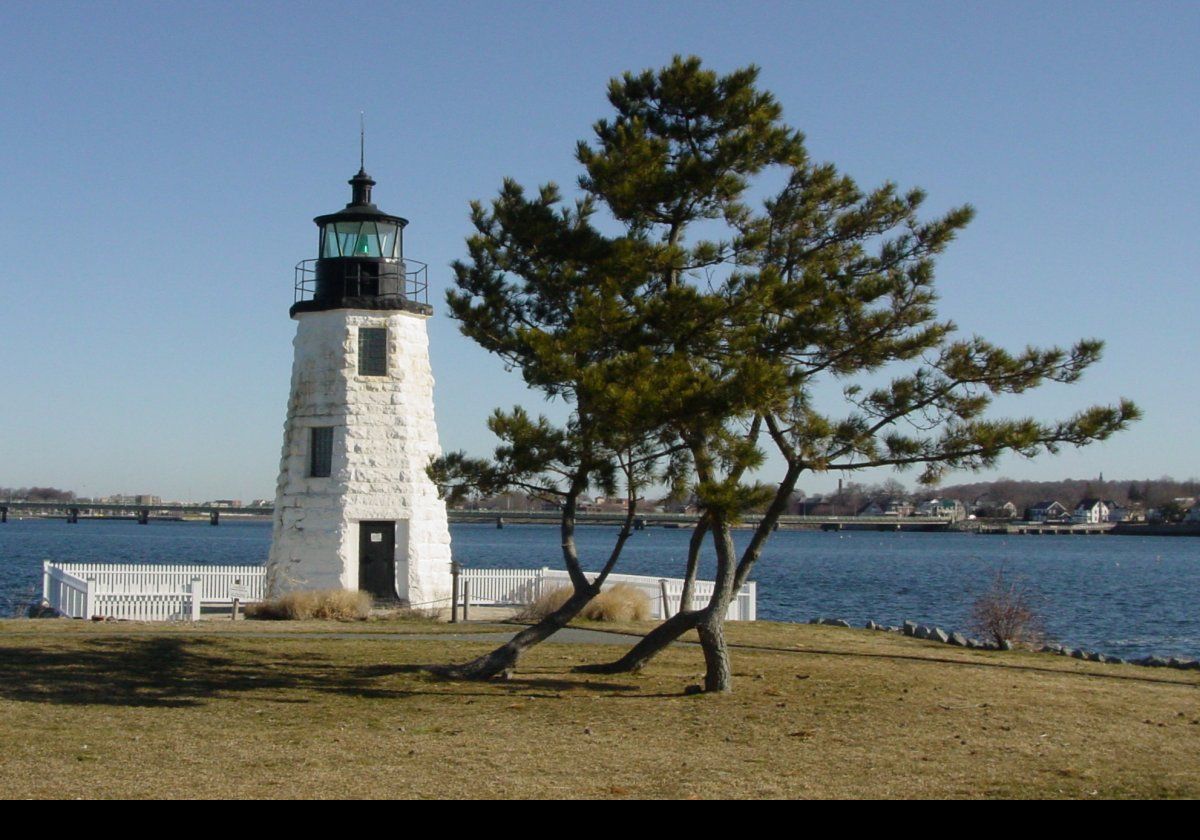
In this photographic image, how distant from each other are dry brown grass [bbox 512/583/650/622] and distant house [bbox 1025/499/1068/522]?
15340cm

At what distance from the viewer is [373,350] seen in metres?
23.3

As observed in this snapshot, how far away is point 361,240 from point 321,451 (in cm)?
408

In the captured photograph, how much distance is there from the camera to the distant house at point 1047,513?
16488 centimetres

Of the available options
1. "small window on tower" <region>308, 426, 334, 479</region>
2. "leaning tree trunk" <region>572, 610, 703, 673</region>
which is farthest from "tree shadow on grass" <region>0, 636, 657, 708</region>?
"small window on tower" <region>308, 426, 334, 479</region>

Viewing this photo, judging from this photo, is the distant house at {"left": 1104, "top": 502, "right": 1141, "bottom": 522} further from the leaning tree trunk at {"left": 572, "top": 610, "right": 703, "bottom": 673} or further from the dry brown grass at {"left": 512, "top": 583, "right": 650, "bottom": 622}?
the leaning tree trunk at {"left": 572, "top": 610, "right": 703, "bottom": 673}

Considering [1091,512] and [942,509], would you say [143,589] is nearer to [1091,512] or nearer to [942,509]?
[942,509]

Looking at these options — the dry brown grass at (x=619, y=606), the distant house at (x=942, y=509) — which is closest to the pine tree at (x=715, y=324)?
the dry brown grass at (x=619, y=606)

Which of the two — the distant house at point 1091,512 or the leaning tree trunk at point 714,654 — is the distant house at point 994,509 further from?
the leaning tree trunk at point 714,654

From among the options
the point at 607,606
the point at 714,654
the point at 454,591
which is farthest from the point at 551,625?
Result: the point at 454,591

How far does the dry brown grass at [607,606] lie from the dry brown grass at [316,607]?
2.79 meters

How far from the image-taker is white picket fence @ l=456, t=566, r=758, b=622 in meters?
23.5

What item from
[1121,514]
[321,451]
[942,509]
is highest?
[942,509]
